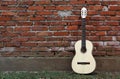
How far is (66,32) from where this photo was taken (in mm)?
5926

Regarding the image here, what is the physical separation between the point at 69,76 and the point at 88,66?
1.23 feet

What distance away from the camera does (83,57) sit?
565 cm

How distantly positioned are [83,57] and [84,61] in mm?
71

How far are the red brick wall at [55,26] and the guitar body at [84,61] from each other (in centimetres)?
26

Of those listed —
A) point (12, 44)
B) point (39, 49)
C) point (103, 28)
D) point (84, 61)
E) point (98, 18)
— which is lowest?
point (84, 61)

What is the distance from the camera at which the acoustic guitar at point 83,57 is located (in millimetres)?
5641

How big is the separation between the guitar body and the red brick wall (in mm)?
265

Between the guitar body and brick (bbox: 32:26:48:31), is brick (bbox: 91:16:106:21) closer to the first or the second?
the guitar body

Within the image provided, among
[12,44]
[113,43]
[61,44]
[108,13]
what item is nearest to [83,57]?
[61,44]

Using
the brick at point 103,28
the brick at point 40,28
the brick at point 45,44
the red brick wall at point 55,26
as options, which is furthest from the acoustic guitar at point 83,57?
the brick at point 40,28

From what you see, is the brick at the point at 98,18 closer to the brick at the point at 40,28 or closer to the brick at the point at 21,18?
the brick at the point at 40,28

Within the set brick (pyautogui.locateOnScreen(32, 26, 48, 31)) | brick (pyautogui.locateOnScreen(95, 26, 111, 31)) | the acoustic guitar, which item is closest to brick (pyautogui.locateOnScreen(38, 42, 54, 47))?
brick (pyautogui.locateOnScreen(32, 26, 48, 31))

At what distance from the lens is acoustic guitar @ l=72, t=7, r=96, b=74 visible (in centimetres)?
564

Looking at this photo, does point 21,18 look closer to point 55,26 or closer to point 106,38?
point 55,26
